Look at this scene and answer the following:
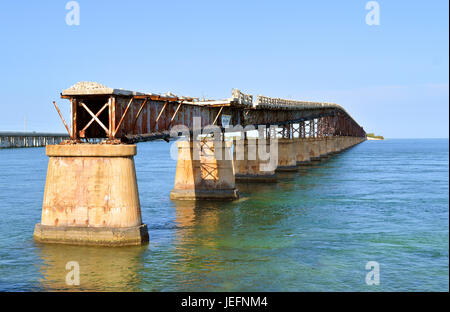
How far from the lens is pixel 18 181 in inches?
2675

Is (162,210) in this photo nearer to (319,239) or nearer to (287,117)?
(319,239)

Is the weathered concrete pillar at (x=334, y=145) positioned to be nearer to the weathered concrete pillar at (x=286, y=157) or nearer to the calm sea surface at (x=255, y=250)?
the weathered concrete pillar at (x=286, y=157)

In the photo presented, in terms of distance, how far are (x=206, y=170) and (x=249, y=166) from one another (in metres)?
20.4

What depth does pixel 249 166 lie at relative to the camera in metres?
62.9

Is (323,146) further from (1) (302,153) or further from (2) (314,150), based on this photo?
(1) (302,153)

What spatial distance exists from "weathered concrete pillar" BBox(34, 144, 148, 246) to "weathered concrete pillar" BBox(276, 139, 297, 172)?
53.9m

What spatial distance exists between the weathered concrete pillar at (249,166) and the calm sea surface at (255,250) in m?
15.1

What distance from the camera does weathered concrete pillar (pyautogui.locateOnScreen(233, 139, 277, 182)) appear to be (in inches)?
2438

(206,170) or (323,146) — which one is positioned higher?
(323,146)

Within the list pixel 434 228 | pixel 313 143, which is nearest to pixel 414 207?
pixel 434 228

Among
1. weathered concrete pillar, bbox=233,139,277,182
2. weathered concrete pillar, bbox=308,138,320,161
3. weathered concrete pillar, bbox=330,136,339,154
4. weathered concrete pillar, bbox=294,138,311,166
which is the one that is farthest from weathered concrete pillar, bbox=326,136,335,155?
weathered concrete pillar, bbox=233,139,277,182

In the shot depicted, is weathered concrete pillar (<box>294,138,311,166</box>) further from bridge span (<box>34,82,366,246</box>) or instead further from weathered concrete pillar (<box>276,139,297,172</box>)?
bridge span (<box>34,82,366,246</box>)

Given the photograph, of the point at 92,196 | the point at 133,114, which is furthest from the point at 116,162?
the point at 133,114

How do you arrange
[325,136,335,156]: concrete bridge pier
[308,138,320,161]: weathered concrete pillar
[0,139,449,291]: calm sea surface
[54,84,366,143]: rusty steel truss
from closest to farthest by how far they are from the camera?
[0,139,449,291]: calm sea surface, [54,84,366,143]: rusty steel truss, [308,138,320,161]: weathered concrete pillar, [325,136,335,156]: concrete bridge pier
